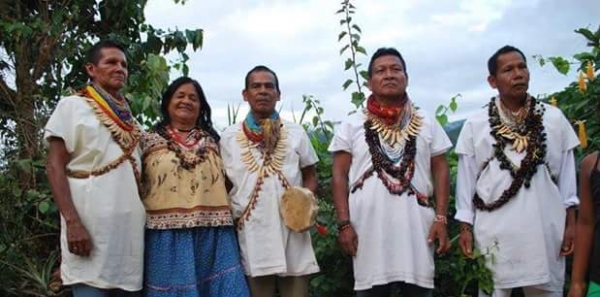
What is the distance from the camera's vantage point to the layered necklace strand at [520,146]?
3900mm

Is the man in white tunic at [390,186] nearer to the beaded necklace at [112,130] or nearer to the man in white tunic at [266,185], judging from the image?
the man in white tunic at [266,185]

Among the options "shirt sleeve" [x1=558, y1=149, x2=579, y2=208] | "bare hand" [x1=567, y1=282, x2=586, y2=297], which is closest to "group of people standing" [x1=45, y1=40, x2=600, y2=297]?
"shirt sleeve" [x1=558, y1=149, x2=579, y2=208]

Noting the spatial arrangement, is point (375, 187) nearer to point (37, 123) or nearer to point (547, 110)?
point (547, 110)

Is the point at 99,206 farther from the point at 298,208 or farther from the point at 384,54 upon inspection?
the point at 384,54

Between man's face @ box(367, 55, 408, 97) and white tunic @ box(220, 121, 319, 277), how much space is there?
0.63 m

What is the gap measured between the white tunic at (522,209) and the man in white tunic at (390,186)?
0.16 meters

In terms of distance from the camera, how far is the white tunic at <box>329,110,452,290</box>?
12.8 ft

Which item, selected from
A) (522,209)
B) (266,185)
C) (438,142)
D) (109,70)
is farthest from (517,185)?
(109,70)

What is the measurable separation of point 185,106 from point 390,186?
124cm

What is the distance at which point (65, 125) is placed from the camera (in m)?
3.79

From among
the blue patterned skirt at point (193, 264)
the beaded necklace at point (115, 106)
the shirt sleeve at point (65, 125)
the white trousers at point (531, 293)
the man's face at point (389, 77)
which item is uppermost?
the man's face at point (389, 77)

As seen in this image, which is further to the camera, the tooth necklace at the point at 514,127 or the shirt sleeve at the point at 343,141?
the shirt sleeve at the point at 343,141

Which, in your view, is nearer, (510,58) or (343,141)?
(510,58)

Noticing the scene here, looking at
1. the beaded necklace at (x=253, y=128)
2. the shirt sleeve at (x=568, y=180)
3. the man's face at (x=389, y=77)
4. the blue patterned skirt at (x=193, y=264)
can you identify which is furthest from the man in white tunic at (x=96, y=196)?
the shirt sleeve at (x=568, y=180)
